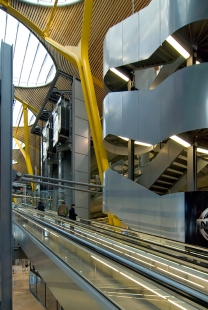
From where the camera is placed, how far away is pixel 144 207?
467 inches

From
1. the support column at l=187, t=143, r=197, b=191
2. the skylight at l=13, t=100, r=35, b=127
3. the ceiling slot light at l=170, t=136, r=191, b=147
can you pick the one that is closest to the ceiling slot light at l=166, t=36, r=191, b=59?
the ceiling slot light at l=170, t=136, r=191, b=147

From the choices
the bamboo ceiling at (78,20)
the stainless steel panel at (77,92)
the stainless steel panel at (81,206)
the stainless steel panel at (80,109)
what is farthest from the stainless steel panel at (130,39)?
the stainless steel panel at (81,206)

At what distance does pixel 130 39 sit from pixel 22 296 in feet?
42.8

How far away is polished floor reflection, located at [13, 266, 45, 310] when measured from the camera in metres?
15.4

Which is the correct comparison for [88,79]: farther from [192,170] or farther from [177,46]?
[192,170]

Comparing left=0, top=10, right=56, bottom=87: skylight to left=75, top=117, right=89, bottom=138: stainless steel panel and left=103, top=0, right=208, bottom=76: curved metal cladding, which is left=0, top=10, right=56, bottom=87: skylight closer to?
left=75, top=117, right=89, bottom=138: stainless steel panel

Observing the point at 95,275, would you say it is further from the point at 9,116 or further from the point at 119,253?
the point at 9,116

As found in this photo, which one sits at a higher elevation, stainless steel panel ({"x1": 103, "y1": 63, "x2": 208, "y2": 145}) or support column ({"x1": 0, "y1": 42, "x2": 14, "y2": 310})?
stainless steel panel ({"x1": 103, "y1": 63, "x2": 208, "y2": 145})

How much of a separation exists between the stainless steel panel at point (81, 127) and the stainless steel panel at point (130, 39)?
29.5 ft

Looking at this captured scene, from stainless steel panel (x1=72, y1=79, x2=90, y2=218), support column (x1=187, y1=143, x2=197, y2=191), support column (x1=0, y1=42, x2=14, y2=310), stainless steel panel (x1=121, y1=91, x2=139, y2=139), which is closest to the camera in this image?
support column (x1=0, y1=42, x2=14, y2=310)

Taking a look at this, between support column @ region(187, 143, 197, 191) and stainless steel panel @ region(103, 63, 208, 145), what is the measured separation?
1.04 meters

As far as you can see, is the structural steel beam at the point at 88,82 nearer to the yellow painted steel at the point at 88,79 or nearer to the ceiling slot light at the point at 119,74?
the yellow painted steel at the point at 88,79

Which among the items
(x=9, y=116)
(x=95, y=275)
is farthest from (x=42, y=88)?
(x=95, y=275)

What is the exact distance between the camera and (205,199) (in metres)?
9.41
